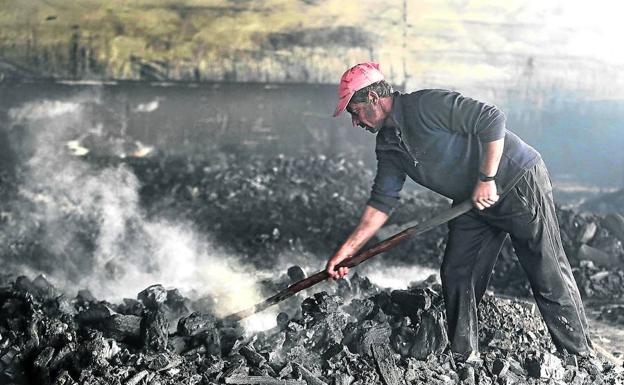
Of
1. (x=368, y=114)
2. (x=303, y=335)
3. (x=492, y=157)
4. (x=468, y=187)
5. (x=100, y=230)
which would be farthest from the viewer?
(x=100, y=230)

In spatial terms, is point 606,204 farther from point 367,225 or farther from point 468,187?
point 367,225

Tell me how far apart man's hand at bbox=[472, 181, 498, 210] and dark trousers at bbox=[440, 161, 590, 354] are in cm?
15

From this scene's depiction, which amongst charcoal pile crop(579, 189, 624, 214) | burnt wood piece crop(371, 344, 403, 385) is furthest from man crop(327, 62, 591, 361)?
charcoal pile crop(579, 189, 624, 214)

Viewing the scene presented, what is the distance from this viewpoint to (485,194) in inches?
190

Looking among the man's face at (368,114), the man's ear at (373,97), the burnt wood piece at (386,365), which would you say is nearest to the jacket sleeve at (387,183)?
the man's face at (368,114)

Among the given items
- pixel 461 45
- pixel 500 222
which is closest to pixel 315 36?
pixel 461 45

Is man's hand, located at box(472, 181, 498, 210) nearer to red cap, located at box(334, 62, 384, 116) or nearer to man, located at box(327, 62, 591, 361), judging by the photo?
man, located at box(327, 62, 591, 361)

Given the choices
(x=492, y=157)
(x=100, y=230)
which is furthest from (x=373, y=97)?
(x=100, y=230)

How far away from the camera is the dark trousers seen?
196 inches

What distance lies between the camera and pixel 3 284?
23.6 feet

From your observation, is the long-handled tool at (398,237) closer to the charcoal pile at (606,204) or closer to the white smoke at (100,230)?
the white smoke at (100,230)

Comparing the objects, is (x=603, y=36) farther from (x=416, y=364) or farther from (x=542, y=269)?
(x=416, y=364)

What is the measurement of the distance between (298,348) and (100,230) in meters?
4.77

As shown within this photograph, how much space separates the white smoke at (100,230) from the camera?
7484 millimetres
